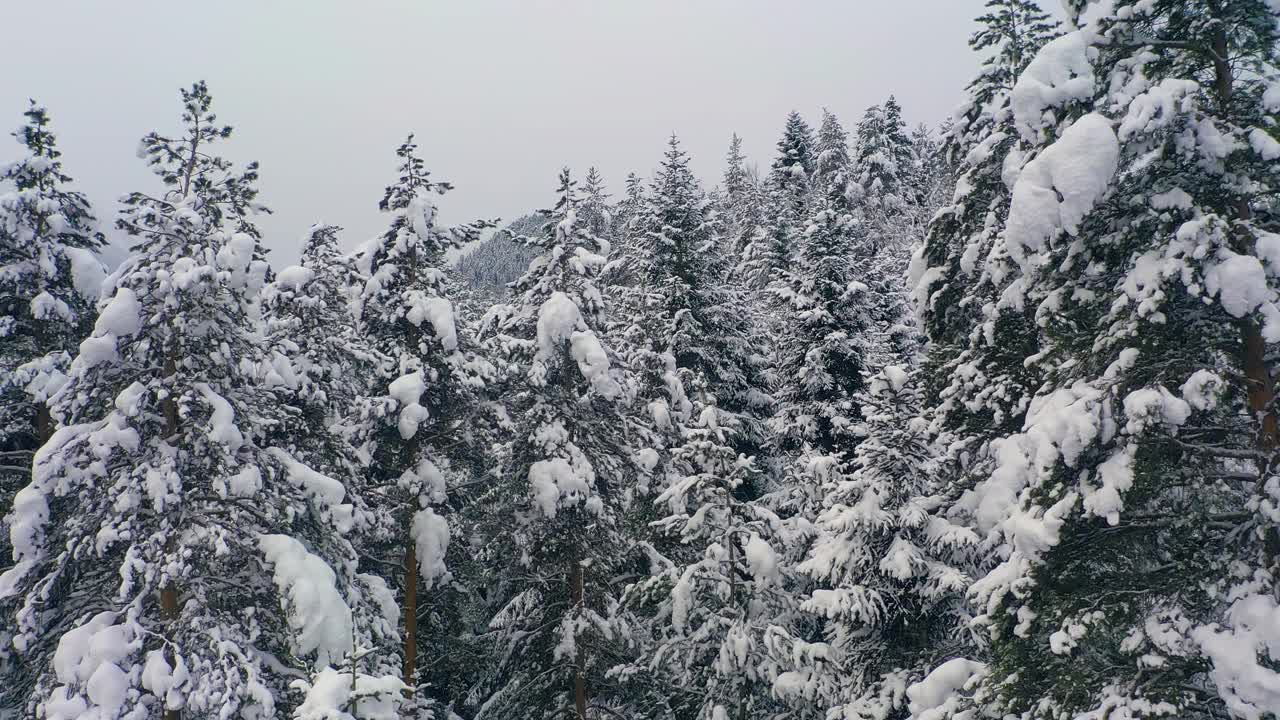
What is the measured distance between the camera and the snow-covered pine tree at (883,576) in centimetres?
1070

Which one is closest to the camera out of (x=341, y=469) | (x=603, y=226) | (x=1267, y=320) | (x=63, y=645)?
(x=1267, y=320)

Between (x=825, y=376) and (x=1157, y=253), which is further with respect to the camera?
(x=825, y=376)

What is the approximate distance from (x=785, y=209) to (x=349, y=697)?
99.7ft

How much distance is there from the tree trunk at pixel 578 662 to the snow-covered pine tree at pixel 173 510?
5.21 m

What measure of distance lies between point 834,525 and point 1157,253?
6.29 metres

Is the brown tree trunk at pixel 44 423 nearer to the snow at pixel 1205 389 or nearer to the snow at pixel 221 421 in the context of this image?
the snow at pixel 221 421

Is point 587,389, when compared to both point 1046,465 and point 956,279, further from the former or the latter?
point 1046,465

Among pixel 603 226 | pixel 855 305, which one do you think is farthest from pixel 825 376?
pixel 603 226

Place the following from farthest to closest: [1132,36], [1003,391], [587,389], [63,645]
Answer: [587,389] → [1003,391] → [63,645] → [1132,36]

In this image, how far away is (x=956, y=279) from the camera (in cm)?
1133

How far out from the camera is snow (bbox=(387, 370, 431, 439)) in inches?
511

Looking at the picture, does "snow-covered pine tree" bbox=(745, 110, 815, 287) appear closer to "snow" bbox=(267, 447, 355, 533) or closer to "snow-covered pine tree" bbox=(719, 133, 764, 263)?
"snow-covered pine tree" bbox=(719, 133, 764, 263)

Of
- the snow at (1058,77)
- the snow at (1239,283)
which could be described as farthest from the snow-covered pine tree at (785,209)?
the snow at (1239,283)

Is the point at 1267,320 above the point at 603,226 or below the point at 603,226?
below
